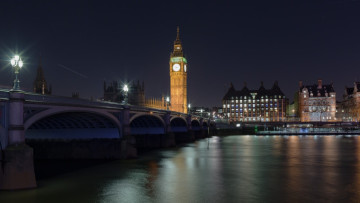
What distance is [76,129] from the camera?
4644cm

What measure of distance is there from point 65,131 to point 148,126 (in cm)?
2773

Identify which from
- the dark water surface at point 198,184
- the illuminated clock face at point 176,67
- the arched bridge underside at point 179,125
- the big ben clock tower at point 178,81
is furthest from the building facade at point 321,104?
the dark water surface at point 198,184

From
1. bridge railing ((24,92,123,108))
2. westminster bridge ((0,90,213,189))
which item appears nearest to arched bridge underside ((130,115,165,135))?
westminster bridge ((0,90,213,189))

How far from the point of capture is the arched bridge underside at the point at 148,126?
67.4 meters

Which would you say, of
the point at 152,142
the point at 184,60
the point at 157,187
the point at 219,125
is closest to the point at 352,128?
the point at 219,125

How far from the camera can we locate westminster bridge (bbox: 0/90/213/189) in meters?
25.8

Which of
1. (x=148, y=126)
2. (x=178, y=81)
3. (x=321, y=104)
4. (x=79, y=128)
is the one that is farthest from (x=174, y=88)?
(x=79, y=128)

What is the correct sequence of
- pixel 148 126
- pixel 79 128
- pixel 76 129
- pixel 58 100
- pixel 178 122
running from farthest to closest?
pixel 178 122 < pixel 148 126 < pixel 79 128 < pixel 76 129 < pixel 58 100

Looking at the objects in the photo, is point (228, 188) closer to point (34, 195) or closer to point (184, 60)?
point (34, 195)

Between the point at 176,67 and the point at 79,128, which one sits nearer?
the point at 79,128

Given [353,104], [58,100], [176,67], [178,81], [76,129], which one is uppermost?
[176,67]

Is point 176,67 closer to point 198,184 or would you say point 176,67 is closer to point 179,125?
point 179,125

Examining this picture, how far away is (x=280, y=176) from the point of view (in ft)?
115

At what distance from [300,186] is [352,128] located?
15110 cm
